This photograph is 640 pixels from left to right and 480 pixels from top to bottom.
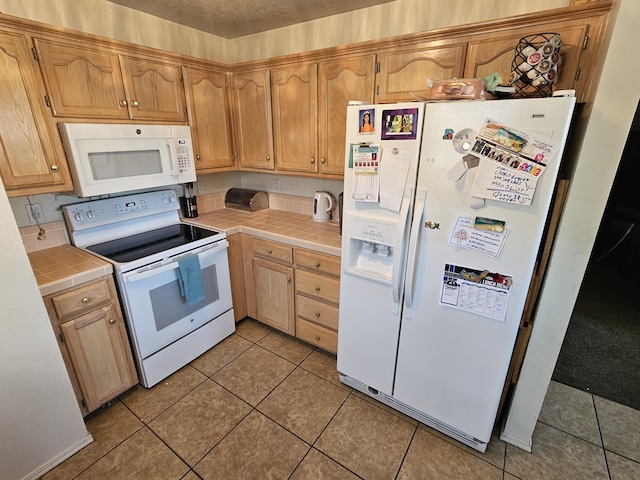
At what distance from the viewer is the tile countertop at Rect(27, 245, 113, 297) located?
59.7 inches

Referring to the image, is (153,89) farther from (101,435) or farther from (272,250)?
(101,435)

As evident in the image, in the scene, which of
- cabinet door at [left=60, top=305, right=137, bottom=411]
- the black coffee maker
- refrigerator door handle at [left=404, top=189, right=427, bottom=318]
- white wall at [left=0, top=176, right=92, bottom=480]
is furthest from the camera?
the black coffee maker

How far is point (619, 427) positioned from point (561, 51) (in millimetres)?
2105

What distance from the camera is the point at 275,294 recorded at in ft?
7.94

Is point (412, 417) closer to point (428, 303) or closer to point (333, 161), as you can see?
point (428, 303)

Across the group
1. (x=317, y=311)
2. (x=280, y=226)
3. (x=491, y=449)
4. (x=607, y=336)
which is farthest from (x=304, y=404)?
(x=607, y=336)

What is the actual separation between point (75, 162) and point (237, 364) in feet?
5.42

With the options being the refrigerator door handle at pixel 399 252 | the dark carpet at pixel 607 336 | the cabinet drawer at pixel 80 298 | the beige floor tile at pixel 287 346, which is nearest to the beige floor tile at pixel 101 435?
the cabinet drawer at pixel 80 298

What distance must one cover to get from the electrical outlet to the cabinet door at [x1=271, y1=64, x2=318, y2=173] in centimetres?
160

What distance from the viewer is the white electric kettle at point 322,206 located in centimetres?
247

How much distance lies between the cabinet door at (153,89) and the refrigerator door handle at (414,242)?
183 centimetres

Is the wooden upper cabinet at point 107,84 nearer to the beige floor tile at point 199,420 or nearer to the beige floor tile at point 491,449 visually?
the beige floor tile at point 199,420

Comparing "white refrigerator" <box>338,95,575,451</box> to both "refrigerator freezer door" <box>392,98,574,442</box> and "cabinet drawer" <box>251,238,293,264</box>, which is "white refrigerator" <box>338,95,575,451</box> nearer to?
"refrigerator freezer door" <box>392,98,574,442</box>

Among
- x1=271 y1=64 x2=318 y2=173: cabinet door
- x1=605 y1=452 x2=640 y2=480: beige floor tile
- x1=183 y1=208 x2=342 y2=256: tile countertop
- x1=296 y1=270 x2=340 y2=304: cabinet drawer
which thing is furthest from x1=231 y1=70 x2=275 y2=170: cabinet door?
x1=605 y1=452 x2=640 y2=480: beige floor tile
